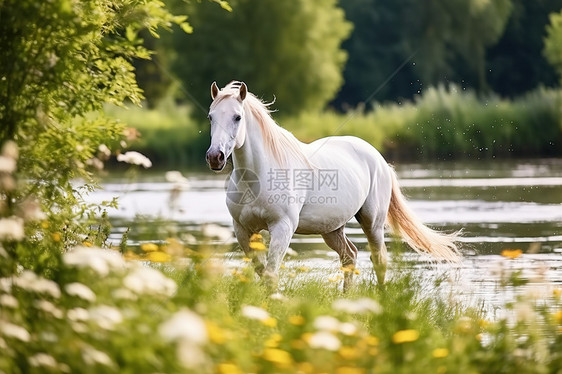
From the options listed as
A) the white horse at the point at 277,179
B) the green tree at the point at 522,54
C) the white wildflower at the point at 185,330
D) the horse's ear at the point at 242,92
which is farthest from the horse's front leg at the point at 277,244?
the green tree at the point at 522,54

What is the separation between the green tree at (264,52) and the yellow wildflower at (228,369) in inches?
1579

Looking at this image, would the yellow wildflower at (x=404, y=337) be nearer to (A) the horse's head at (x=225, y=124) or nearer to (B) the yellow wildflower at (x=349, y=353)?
(B) the yellow wildflower at (x=349, y=353)

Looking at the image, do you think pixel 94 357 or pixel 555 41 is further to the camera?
pixel 555 41

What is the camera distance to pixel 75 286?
16.7 feet

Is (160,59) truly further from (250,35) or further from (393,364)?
(393,364)

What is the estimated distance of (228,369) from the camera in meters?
4.79

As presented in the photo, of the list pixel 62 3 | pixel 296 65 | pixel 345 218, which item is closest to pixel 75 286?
pixel 62 3

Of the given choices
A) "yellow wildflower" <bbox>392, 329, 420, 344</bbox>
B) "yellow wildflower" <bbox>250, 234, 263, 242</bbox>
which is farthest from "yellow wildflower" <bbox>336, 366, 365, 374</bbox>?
"yellow wildflower" <bbox>250, 234, 263, 242</bbox>

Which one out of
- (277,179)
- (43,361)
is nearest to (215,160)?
(277,179)

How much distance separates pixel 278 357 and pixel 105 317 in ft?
2.52

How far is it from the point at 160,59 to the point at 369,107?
14.7m

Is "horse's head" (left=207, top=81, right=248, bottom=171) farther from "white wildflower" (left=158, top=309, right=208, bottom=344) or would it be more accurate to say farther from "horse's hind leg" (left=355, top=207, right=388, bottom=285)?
"white wildflower" (left=158, top=309, right=208, bottom=344)

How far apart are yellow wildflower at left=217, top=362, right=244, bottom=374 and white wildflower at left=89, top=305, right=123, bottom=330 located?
477 mm

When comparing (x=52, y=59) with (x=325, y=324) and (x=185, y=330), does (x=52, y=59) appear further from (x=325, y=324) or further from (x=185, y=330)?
(x=185, y=330)
